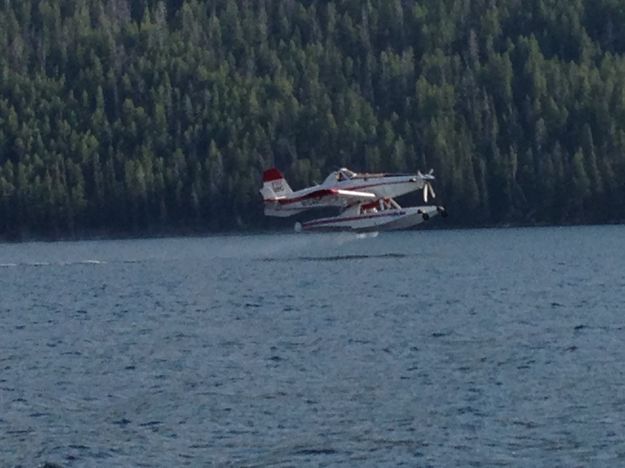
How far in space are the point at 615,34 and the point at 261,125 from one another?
41352mm

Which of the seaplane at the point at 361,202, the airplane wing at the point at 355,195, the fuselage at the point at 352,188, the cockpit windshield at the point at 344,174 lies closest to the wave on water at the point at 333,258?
the seaplane at the point at 361,202

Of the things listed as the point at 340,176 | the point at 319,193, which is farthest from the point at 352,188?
the point at 340,176

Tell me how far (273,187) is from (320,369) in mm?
54189

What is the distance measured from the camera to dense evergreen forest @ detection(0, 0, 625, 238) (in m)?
153

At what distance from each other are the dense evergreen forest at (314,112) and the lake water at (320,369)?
72.8 metres

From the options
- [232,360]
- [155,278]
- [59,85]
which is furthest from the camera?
[59,85]

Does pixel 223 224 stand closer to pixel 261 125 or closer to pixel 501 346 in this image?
pixel 261 125

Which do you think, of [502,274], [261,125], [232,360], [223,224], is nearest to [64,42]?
[261,125]

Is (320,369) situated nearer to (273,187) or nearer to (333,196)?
(333,196)

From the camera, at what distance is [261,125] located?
553 ft

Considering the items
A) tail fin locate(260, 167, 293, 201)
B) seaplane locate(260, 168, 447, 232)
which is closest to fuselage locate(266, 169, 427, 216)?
seaplane locate(260, 168, 447, 232)

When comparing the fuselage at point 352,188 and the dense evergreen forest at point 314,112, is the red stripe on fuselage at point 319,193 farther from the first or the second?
the dense evergreen forest at point 314,112

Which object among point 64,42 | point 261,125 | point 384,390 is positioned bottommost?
point 384,390

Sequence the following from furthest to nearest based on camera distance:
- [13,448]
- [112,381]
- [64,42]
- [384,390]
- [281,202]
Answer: [64,42] → [281,202] → [112,381] → [384,390] → [13,448]
